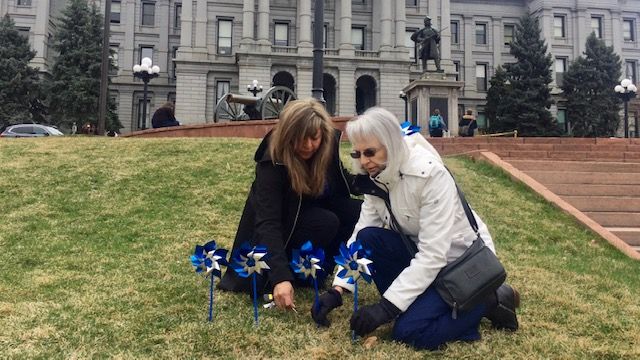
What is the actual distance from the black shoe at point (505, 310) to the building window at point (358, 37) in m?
40.1

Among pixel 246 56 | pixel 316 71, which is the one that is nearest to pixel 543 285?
pixel 316 71

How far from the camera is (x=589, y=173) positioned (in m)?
8.81

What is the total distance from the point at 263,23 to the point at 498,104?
63.0ft

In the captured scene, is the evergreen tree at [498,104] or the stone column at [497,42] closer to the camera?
the evergreen tree at [498,104]

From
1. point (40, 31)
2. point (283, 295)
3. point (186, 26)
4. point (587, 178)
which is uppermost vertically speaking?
point (40, 31)

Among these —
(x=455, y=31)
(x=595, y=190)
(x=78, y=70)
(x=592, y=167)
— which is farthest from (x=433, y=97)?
(x=455, y=31)

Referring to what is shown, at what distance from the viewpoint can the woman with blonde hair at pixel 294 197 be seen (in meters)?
3.04

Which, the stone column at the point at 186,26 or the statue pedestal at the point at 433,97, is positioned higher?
the stone column at the point at 186,26

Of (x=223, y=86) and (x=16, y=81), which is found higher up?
(x=223, y=86)

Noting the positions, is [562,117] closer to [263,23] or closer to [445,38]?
[445,38]

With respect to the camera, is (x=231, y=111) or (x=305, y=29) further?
(x=305, y=29)

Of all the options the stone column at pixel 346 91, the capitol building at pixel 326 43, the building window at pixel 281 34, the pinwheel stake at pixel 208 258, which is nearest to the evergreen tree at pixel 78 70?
the capitol building at pixel 326 43

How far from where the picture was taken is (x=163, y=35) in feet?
143

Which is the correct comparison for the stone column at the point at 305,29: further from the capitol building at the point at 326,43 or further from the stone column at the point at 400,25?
the stone column at the point at 400,25
